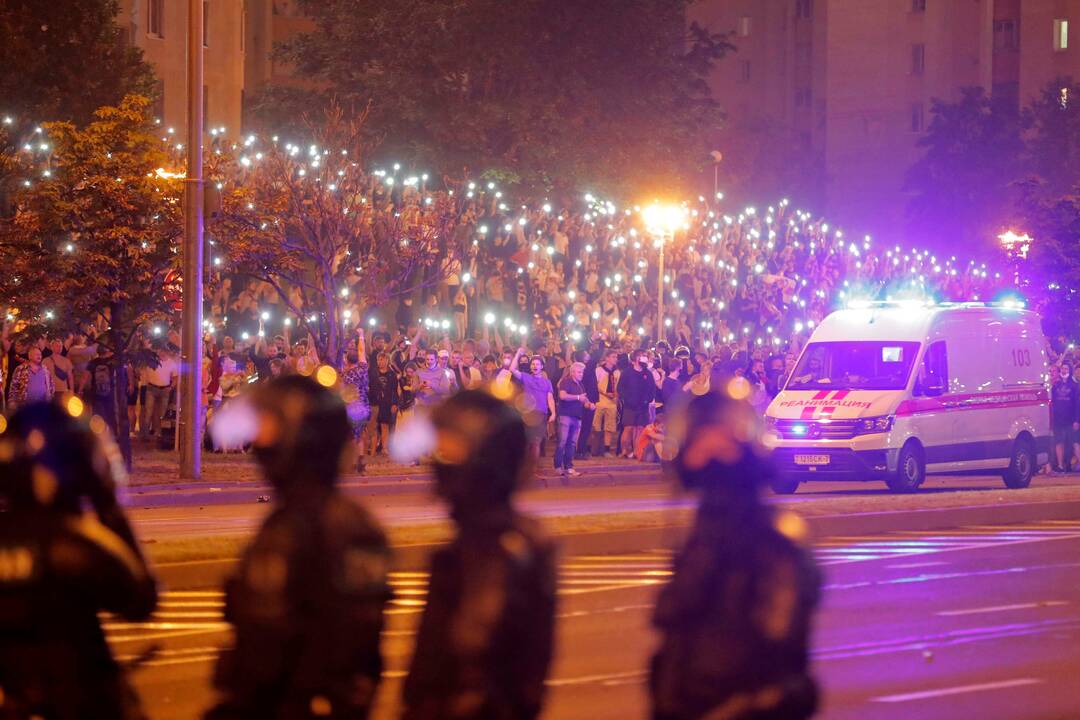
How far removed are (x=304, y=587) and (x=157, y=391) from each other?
2547 cm

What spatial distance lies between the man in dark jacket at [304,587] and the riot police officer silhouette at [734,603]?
0.73 meters

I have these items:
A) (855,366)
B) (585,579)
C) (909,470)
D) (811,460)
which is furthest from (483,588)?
(855,366)

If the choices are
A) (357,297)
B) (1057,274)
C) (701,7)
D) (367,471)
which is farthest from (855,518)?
(701,7)

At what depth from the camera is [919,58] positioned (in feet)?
305

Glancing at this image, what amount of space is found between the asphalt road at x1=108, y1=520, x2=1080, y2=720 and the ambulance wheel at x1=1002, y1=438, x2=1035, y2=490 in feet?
28.9

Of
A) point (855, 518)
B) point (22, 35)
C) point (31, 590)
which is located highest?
point (22, 35)

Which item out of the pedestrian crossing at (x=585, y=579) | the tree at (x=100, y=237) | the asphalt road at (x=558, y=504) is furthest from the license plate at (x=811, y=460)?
the tree at (x=100, y=237)

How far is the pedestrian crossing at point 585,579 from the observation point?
11.4 m

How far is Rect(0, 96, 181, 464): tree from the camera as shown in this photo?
2417 cm

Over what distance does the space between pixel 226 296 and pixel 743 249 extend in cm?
1543

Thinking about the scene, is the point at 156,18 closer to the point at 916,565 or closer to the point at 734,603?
the point at 916,565

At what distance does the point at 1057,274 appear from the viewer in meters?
35.3

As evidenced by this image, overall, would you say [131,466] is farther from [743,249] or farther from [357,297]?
[743,249]

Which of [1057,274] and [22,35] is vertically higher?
[22,35]
